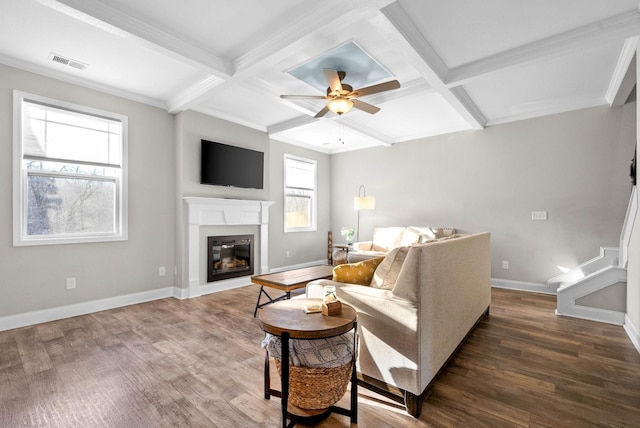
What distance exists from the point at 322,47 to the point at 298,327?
2.49 metres

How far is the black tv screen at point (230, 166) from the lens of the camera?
4.52m

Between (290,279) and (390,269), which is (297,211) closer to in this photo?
(290,279)

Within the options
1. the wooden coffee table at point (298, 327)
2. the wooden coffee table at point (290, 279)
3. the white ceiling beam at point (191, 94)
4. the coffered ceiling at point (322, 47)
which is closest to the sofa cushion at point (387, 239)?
the wooden coffee table at point (290, 279)

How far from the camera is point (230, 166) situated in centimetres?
482

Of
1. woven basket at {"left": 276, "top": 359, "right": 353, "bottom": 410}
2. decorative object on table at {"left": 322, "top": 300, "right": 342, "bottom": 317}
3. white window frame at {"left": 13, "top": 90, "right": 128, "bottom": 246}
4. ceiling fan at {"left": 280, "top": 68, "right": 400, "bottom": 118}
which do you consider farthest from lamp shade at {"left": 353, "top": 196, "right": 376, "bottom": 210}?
woven basket at {"left": 276, "top": 359, "right": 353, "bottom": 410}

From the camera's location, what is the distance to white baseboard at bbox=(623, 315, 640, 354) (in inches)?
104

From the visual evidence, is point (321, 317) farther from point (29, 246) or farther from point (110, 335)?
point (29, 246)

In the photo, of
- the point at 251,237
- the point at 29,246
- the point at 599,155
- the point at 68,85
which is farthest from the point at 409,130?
the point at 29,246

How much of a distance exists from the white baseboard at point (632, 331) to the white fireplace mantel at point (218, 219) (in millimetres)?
4638

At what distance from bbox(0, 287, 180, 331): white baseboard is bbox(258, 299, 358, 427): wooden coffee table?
2.99m

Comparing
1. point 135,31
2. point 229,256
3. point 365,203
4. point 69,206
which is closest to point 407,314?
point 135,31

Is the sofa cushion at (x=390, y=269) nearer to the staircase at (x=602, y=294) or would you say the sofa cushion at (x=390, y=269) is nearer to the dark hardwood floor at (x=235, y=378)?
the dark hardwood floor at (x=235, y=378)

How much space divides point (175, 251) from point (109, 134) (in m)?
1.77

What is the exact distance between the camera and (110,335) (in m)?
2.94
